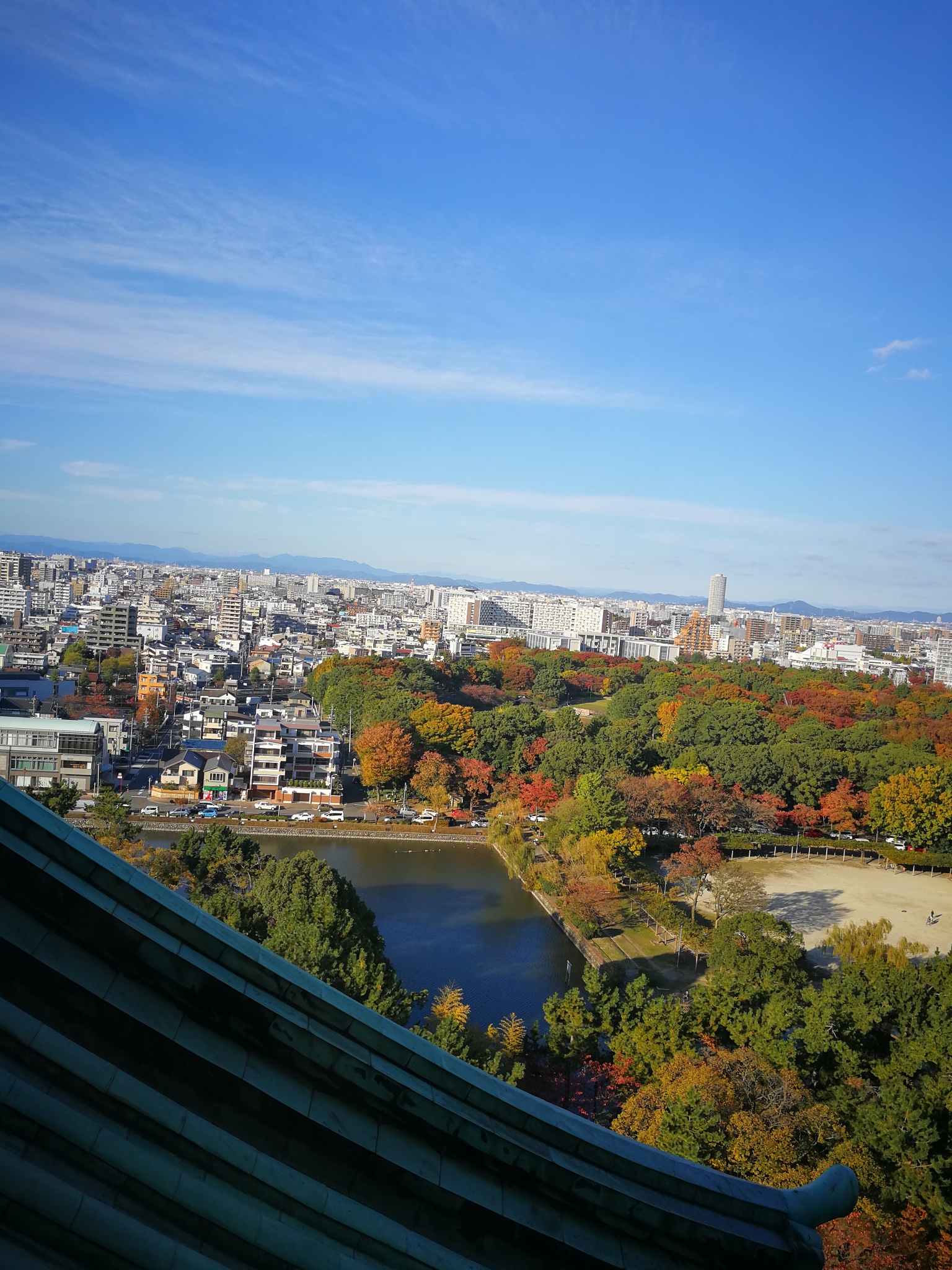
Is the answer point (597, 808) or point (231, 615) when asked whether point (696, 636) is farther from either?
point (597, 808)

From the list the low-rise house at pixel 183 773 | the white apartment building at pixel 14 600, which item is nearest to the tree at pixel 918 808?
the low-rise house at pixel 183 773

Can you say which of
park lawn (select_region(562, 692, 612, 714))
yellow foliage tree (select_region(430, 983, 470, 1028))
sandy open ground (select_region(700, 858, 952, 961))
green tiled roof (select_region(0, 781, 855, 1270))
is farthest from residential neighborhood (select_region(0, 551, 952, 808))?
green tiled roof (select_region(0, 781, 855, 1270))

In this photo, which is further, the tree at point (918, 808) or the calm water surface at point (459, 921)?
the tree at point (918, 808)

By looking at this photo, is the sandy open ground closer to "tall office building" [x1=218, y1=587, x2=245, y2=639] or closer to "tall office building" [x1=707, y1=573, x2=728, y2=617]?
"tall office building" [x1=218, y1=587, x2=245, y2=639]

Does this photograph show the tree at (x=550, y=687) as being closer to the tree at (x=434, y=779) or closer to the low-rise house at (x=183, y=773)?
the tree at (x=434, y=779)

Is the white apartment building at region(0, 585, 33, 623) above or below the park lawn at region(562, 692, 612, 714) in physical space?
above

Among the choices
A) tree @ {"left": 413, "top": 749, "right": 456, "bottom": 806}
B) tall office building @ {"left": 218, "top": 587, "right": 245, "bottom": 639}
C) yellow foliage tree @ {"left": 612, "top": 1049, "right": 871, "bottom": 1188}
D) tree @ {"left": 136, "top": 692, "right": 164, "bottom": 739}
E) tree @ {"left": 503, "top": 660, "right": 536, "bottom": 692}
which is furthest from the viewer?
tall office building @ {"left": 218, "top": 587, "right": 245, "bottom": 639}
